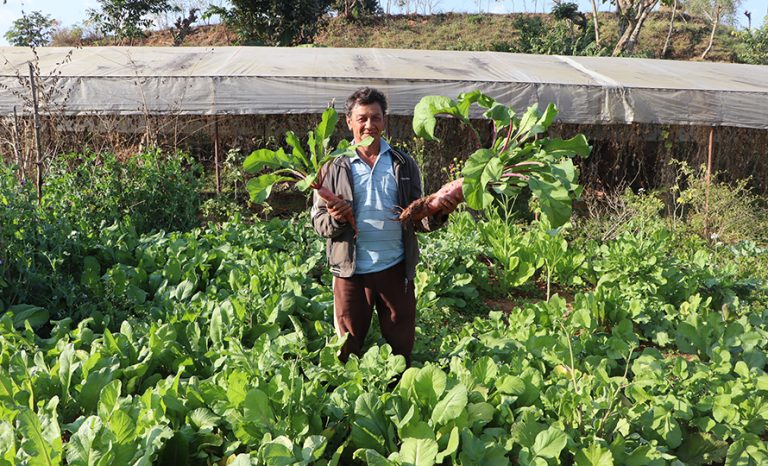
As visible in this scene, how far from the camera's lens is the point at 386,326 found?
9.45 ft

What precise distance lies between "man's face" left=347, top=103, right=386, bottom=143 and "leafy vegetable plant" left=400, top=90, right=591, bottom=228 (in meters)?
0.17

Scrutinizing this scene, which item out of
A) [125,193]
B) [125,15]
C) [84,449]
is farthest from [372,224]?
[125,15]

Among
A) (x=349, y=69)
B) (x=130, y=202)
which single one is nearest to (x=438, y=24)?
(x=349, y=69)

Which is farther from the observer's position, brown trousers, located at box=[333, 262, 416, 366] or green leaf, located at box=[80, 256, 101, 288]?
green leaf, located at box=[80, 256, 101, 288]

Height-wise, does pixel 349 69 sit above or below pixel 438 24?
below

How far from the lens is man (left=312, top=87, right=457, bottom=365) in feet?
8.54

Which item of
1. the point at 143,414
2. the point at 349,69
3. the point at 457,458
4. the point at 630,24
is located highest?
the point at 630,24

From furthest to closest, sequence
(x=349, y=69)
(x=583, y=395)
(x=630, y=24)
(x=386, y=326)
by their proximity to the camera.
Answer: (x=630, y=24), (x=349, y=69), (x=386, y=326), (x=583, y=395)

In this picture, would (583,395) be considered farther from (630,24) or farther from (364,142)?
(630,24)

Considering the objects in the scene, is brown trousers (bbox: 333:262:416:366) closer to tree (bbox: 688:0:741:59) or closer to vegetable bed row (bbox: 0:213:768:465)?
vegetable bed row (bbox: 0:213:768:465)

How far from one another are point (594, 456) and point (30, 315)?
3.20 m

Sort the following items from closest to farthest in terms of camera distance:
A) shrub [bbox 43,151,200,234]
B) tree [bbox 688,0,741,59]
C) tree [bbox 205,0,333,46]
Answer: shrub [bbox 43,151,200,234], tree [bbox 205,0,333,46], tree [bbox 688,0,741,59]

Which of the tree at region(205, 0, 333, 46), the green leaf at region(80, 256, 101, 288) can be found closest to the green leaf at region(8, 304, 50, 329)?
the green leaf at region(80, 256, 101, 288)

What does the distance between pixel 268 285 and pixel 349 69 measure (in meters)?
5.30
